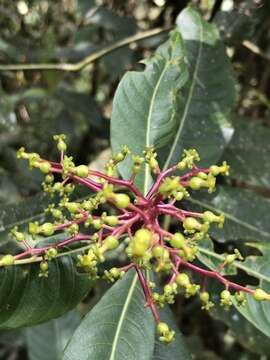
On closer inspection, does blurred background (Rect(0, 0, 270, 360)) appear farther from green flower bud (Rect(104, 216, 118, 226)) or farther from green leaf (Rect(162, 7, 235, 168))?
green flower bud (Rect(104, 216, 118, 226))

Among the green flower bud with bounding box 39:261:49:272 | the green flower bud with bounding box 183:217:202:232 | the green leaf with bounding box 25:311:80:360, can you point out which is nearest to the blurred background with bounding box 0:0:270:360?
the green leaf with bounding box 25:311:80:360

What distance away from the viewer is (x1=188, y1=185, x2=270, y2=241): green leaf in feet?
4.29

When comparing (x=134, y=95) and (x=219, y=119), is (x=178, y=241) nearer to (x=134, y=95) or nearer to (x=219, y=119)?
(x=134, y=95)

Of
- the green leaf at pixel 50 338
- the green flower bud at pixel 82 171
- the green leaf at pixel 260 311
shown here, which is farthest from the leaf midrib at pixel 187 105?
the green leaf at pixel 50 338

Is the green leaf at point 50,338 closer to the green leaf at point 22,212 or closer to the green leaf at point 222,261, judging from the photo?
the green leaf at point 22,212

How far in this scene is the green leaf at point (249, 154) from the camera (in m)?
1.51

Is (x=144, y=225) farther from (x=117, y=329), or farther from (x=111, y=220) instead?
(x=117, y=329)

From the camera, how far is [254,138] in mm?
1638

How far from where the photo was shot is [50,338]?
1631 mm

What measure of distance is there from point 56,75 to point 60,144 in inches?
63.9

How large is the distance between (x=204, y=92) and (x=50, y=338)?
0.80m

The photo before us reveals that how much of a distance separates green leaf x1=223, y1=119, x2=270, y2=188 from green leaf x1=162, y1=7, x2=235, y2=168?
0.73 ft

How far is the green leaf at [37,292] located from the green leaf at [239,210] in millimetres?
375

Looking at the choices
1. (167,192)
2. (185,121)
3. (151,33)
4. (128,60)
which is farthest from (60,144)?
(128,60)
